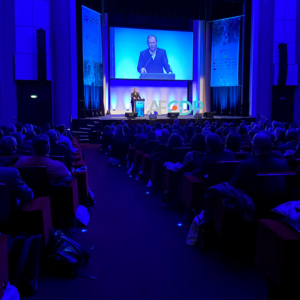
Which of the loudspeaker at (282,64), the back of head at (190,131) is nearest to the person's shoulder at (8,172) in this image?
the back of head at (190,131)

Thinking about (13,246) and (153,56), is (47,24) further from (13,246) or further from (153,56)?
(13,246)

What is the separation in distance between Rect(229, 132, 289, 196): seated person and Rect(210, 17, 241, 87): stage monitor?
44.6 feet

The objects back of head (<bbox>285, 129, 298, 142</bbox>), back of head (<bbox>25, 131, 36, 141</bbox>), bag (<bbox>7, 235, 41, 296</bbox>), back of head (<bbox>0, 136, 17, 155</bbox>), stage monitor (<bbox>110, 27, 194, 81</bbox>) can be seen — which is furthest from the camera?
stage monitor (<bbox>110, 27, 194, 81</bbox>)

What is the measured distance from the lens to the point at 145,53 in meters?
16.5

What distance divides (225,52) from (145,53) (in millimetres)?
3940

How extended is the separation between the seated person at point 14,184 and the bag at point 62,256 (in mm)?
441

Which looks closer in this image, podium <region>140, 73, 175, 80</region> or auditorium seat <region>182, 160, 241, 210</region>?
auditorium seat <region>182, 160, 241, 210</region>

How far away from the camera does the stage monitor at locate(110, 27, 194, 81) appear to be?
16.4 m

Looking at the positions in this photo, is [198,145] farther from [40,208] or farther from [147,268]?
[40,208]

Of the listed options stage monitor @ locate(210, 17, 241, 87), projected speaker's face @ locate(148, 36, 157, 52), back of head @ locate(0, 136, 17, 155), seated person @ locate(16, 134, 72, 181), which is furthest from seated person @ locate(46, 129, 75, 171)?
projected speaker's face @ locate(148, 36, 157, 52)

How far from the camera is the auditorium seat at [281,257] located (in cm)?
200

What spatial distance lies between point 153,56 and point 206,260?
14892 mm

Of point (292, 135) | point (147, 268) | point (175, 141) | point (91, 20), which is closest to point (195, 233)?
point (147, 268)

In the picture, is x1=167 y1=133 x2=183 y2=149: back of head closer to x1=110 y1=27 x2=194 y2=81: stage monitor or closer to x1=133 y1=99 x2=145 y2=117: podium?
x1=133 y1=99 x2=145 y2=117: podium
